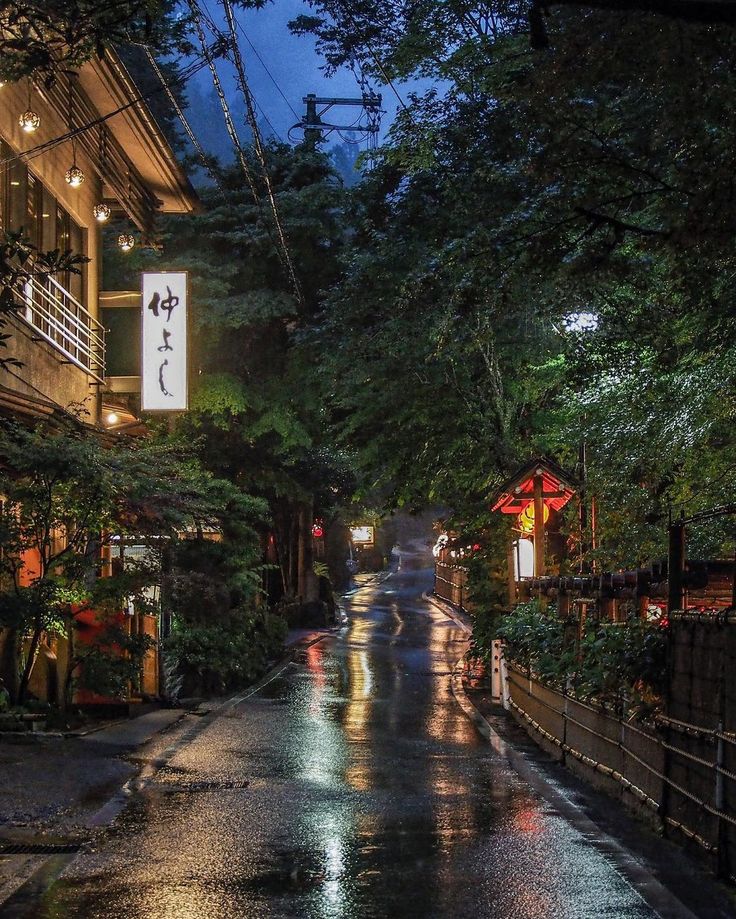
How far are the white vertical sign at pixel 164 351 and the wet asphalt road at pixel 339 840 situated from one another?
6.27 m

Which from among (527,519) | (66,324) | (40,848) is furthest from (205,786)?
(527,519)

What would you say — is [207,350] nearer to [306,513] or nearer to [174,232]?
[174,232]

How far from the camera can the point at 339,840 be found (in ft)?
29.8

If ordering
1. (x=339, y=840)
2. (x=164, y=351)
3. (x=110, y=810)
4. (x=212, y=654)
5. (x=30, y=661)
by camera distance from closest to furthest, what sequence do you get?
(x=339, y=840) → (x=110, y=810) → (x=30, y=661) → (x=164, y=351) → (x=212, y=654)

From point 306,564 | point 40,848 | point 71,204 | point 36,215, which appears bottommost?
point 40,848

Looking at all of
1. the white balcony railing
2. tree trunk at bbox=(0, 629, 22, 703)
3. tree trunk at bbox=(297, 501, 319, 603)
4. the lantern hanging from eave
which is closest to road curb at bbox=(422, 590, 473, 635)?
tree trunk at bbox=(297, 501, 319, 603)

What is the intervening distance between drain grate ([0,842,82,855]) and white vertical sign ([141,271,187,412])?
41.3 feet

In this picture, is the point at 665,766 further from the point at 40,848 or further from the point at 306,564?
the point at 306,564

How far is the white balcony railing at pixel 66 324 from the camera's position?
1742 centimetres

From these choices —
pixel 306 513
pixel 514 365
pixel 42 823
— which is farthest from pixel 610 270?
pixel 306 513

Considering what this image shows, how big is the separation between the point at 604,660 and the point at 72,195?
1364 cm

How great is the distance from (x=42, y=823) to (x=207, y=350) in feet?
77.3

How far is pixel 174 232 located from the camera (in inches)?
1299

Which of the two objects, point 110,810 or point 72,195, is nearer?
point 110,810
